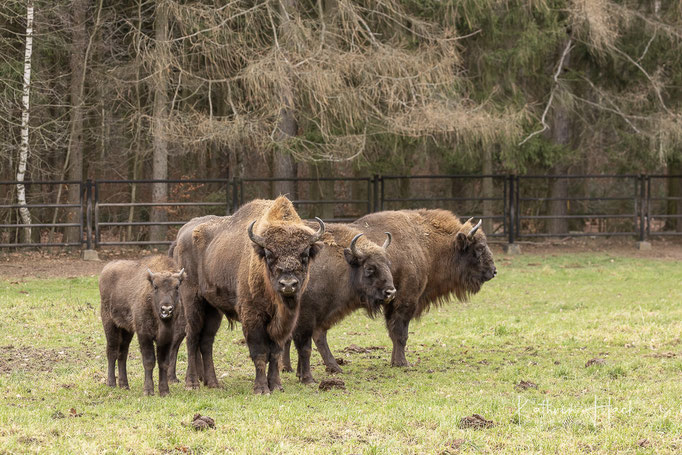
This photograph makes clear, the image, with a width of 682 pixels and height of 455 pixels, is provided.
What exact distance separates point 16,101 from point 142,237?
618cm

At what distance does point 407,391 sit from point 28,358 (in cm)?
487

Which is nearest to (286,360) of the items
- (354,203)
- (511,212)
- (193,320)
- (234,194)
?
(193,320)

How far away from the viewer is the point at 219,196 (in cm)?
2542

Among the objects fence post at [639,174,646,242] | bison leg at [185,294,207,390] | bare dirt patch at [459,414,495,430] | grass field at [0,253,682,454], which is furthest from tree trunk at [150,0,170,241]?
bare dirt patch at [459,414,495,430]

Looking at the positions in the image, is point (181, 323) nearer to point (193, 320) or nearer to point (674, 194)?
point (193, 320)

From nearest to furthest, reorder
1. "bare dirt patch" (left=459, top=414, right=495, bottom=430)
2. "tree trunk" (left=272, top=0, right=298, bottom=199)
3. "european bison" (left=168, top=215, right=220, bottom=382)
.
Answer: "bare dirt patch" (left=459, top=414, right=495, bottom=430) → "european bison" (left=168, top=215, right=220, bottom=382) → "tree trunk" (left=272, top=0, right=298, bottom=199)

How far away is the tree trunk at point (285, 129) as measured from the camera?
19.7 meters

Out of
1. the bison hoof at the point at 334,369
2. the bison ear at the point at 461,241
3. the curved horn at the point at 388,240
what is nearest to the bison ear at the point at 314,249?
the curved horn at the point at 388,240

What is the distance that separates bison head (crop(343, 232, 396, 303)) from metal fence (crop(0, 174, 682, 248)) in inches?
447

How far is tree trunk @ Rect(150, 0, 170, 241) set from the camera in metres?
20.3

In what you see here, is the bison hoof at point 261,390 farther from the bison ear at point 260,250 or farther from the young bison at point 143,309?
the bison ear at point 260,250

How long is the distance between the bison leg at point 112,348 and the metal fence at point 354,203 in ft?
38.2

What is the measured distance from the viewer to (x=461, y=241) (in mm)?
12016

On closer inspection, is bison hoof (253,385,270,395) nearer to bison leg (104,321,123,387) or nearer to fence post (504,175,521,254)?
bison leg (104,321,123,387)
